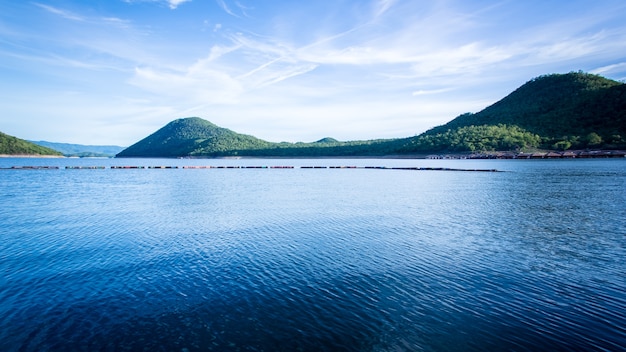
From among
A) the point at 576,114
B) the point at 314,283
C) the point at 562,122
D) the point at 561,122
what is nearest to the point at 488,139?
the point at 561,122

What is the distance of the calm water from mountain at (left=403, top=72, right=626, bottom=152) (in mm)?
154801

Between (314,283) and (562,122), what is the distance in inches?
7770

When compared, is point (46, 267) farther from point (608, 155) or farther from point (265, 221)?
point (608, 155)

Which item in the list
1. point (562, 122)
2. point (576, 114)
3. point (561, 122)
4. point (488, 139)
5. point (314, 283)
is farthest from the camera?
point (488, 139)

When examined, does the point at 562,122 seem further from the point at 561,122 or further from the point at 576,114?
the point at 576,114

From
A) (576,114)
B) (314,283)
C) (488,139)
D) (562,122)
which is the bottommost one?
(314,283)

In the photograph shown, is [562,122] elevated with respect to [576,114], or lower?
lower

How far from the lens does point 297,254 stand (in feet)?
59.8

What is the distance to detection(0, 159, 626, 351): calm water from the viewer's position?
33.0 feet

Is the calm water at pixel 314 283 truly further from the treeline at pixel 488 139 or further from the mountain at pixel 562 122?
the treeline at pixel 488 139

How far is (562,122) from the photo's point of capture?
16425 cm

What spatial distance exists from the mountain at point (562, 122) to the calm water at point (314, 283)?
155m

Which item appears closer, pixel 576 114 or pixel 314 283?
pixel 314 283

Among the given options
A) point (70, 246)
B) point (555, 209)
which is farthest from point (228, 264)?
point (555, 209)
